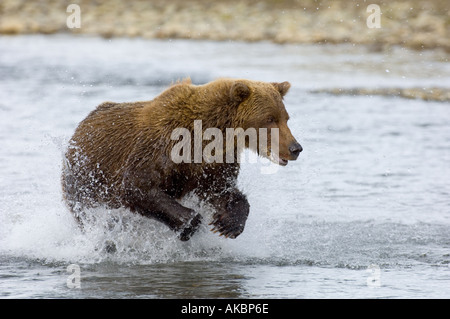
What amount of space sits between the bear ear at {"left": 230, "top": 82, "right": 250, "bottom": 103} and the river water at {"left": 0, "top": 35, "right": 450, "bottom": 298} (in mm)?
1155

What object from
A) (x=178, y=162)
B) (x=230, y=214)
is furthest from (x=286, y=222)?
(x=178, y=162)

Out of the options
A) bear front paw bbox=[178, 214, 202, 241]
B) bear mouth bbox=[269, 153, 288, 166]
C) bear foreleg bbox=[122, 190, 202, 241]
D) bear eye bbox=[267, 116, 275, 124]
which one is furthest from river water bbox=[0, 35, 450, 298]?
bear eye bbox=[267, 116, 275, 124]

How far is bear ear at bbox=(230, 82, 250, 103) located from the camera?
23.1 feet

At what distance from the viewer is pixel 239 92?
707cm

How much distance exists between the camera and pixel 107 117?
7750mm

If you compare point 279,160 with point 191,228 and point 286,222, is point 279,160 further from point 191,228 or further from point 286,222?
point 286,222

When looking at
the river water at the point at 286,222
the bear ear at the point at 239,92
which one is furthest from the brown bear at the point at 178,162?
the river water at the point at 286,222

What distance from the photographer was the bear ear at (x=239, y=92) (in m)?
7.04

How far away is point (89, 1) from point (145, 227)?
35667 mm

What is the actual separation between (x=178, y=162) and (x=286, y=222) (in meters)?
2.16

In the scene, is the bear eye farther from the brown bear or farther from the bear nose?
the bear nose

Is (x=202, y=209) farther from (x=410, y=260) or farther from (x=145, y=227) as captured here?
(x=410, y=260)

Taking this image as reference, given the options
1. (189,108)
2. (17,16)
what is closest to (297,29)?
(17,16)

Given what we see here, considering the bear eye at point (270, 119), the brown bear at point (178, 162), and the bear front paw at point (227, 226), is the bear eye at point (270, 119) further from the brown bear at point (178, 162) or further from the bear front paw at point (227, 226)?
the bear front paw at point (227, 226)
